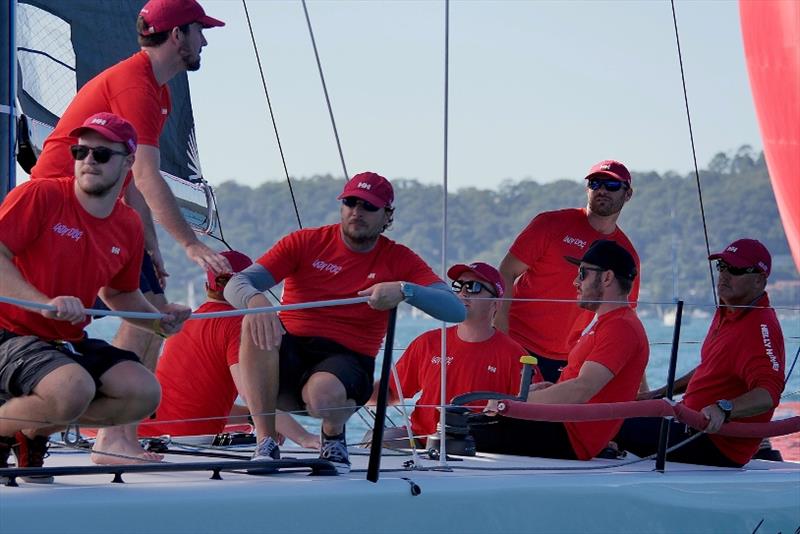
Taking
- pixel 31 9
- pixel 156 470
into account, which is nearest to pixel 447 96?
pixel 156 470

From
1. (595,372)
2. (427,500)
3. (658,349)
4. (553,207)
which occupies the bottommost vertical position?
(658,349)

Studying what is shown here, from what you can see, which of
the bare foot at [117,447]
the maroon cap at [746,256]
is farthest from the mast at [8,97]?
the maroon cap at [746,256]

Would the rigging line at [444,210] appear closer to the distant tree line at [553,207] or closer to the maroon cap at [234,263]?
the maroon cap at [234,263]

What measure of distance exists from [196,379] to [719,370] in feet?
5.39

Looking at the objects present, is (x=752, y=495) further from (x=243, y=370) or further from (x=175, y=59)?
(x=175, y=59)

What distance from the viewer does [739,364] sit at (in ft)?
16.9

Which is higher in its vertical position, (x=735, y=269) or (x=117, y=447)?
(x=735, y=269)

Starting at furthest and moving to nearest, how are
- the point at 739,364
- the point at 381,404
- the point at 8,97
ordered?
the point at 8,97 → the point at 739,364 → the point at 381,404

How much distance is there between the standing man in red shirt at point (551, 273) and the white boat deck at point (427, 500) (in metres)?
0.86

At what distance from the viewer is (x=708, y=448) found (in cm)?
533

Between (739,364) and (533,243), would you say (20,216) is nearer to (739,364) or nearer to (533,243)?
(739,364)

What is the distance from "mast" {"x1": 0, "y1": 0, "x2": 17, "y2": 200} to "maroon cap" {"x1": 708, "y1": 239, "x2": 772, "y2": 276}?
7.28ft

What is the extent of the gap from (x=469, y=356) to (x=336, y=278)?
0.69m

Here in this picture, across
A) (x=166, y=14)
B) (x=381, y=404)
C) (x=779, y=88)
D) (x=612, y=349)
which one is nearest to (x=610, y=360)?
(x=612, y=349)
